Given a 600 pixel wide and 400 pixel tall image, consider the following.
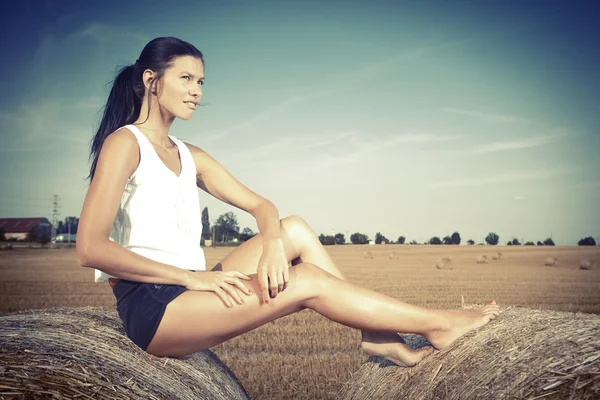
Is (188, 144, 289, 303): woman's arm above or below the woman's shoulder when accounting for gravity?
below

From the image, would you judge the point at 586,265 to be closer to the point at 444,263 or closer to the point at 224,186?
the point at 444,263

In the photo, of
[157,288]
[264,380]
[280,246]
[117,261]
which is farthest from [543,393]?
[264,380]

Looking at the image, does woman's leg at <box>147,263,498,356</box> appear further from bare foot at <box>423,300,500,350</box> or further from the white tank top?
the white tank top

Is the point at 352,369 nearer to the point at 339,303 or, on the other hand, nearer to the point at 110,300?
the point at 339,303

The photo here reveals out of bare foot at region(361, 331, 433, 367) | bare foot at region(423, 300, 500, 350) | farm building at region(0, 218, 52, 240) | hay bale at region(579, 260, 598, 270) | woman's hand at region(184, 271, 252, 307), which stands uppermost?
farm building at region(0, 218, 52, 240)

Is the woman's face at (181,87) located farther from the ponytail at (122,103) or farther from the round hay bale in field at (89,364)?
the round hay bale in field at (89,364)

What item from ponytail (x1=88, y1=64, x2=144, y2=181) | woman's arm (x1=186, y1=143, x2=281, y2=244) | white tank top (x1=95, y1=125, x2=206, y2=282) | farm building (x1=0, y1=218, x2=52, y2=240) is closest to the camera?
white tank top (x1=95, y1=125, x2=206, y2=282)

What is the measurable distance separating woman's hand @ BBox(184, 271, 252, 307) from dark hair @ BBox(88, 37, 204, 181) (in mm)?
823

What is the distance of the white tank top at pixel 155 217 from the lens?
2695 millimetres

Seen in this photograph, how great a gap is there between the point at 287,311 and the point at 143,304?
0.71 m

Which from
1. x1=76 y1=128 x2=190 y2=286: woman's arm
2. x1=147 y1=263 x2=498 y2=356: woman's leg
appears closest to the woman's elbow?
x1=76 y1=128 x2=190 y2=286: woman's arm

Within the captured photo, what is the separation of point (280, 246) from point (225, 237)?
77.7 meters

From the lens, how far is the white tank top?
2695 millimetres

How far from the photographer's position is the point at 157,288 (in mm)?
2617
